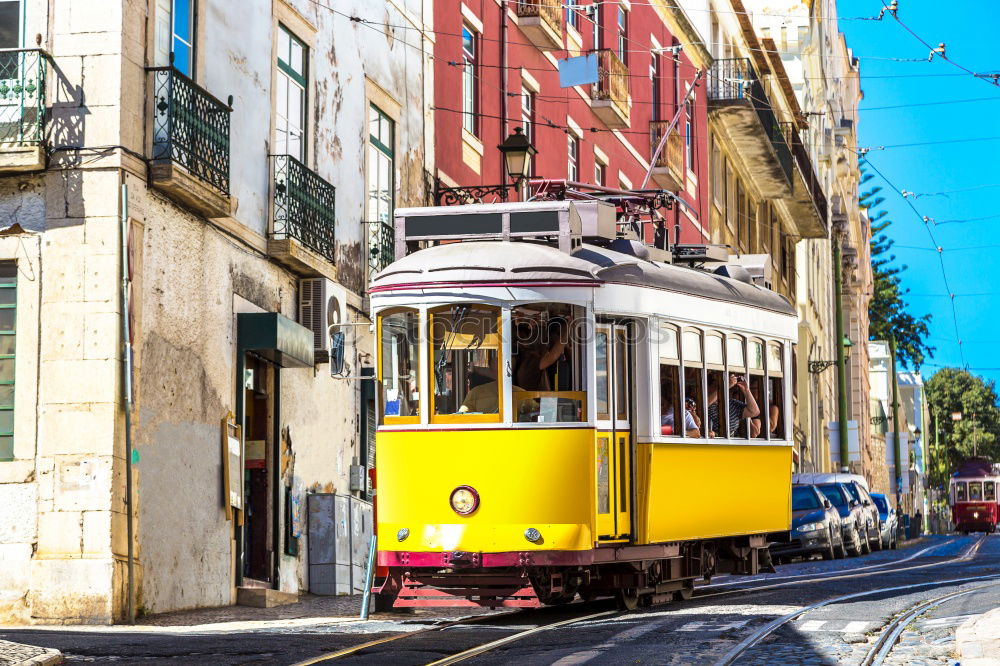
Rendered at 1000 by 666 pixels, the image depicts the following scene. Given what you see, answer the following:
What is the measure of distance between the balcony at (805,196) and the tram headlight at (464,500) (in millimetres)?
36675

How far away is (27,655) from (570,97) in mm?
21577

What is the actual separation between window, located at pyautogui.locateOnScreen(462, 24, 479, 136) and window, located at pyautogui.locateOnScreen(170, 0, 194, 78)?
9062 millimetres

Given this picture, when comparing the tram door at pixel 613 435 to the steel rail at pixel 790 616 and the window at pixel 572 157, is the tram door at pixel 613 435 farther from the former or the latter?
the window at pixel 572 157

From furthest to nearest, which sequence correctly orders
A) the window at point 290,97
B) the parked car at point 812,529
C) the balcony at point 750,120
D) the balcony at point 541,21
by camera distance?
the balcony at point 750,120, the parked car at point 812,529, the balcony at point 541,21, the window at point 290,97

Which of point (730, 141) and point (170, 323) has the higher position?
point (730, 141)

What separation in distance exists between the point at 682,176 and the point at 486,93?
11954mm

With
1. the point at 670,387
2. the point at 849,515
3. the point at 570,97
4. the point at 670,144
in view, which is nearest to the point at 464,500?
the point at 670,387

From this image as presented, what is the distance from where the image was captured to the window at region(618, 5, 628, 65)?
3525 centimetres

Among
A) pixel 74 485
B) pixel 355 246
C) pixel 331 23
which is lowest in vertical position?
pixel 74 485

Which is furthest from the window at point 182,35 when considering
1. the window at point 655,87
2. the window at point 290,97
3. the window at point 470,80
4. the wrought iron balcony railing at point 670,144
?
the window at point 655,87

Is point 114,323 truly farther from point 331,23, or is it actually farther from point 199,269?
point 331,23

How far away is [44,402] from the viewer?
53.3ft

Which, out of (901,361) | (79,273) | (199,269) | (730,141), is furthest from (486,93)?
(901,361)

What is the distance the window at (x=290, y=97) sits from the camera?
2064 centimetres
